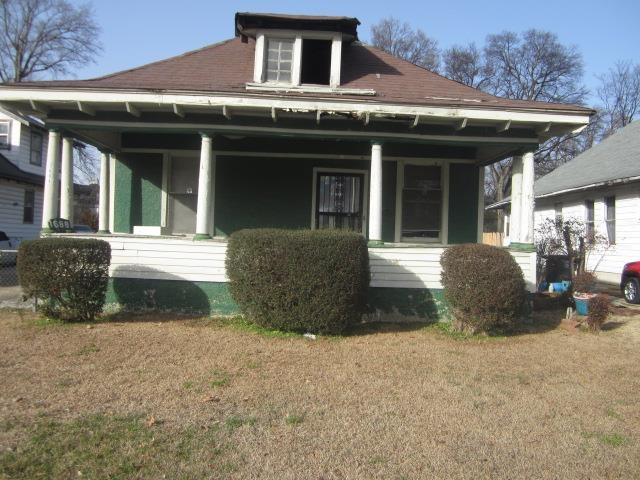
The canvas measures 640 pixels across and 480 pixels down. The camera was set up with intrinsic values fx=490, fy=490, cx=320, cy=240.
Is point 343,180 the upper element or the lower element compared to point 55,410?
upper

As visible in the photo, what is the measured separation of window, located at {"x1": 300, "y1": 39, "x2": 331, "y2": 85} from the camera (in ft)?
32.9

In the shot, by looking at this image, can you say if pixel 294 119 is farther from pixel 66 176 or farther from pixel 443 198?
pixel 66 176

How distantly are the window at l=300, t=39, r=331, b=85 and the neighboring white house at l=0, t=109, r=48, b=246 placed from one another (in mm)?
15098

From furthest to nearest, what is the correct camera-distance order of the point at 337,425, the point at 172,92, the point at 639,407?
the point at 172,92 → the point at 639,407 → the point at 337,425

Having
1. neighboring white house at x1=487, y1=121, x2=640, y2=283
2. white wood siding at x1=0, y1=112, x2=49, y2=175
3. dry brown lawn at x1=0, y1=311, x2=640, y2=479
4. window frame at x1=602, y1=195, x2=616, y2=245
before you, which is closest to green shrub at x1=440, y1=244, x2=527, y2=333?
dry brown lawn at x1=0, y1=311, x2=640, y2=479

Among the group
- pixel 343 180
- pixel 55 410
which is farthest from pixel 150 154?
pixel 55 410

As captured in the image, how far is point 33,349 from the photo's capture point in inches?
232

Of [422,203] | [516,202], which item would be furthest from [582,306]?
[422,203]

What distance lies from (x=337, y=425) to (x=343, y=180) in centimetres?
700

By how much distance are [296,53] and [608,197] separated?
12.4 m

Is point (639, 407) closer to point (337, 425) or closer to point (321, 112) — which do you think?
point (337, 425)

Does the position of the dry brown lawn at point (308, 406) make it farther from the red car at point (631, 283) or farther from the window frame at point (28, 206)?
the window frame at point (28, 206)

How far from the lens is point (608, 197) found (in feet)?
53.3

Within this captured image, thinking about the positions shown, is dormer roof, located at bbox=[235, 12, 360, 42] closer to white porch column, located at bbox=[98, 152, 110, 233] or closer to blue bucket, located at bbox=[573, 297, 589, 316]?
white porch column, located at bbox=[98, 152, 110, 233]
